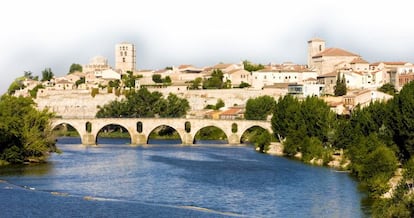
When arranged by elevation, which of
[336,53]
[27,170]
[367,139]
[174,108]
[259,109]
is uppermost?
[336,53]

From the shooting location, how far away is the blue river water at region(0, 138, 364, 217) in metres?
23.6

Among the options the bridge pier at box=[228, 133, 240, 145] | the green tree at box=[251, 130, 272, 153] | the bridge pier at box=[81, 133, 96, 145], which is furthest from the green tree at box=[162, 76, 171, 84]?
the green tree at box=[251, 130, 272, 153]

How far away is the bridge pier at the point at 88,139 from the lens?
50.6m

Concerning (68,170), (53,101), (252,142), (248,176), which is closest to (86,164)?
(68,170)

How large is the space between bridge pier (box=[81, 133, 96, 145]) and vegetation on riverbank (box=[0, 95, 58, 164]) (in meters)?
12.1

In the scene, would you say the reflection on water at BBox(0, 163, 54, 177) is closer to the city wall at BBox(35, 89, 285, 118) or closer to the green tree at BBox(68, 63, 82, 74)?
the city wall at BBox(35, 89, 285, 118)

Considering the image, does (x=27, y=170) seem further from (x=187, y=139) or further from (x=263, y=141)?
(x=187, y=139)

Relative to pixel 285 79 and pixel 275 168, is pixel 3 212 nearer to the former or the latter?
pixel 275 168

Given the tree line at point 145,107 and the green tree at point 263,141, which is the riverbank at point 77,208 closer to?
the green tree at point 263,141

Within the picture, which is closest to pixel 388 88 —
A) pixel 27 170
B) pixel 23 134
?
pixel 23 134

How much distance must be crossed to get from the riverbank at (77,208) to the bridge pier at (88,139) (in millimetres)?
23944

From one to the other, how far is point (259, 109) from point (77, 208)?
32446 millimetres

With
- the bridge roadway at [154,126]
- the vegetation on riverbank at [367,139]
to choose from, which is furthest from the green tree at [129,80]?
the vegetation on riverbank at [367,139]

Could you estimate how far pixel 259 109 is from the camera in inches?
2183
